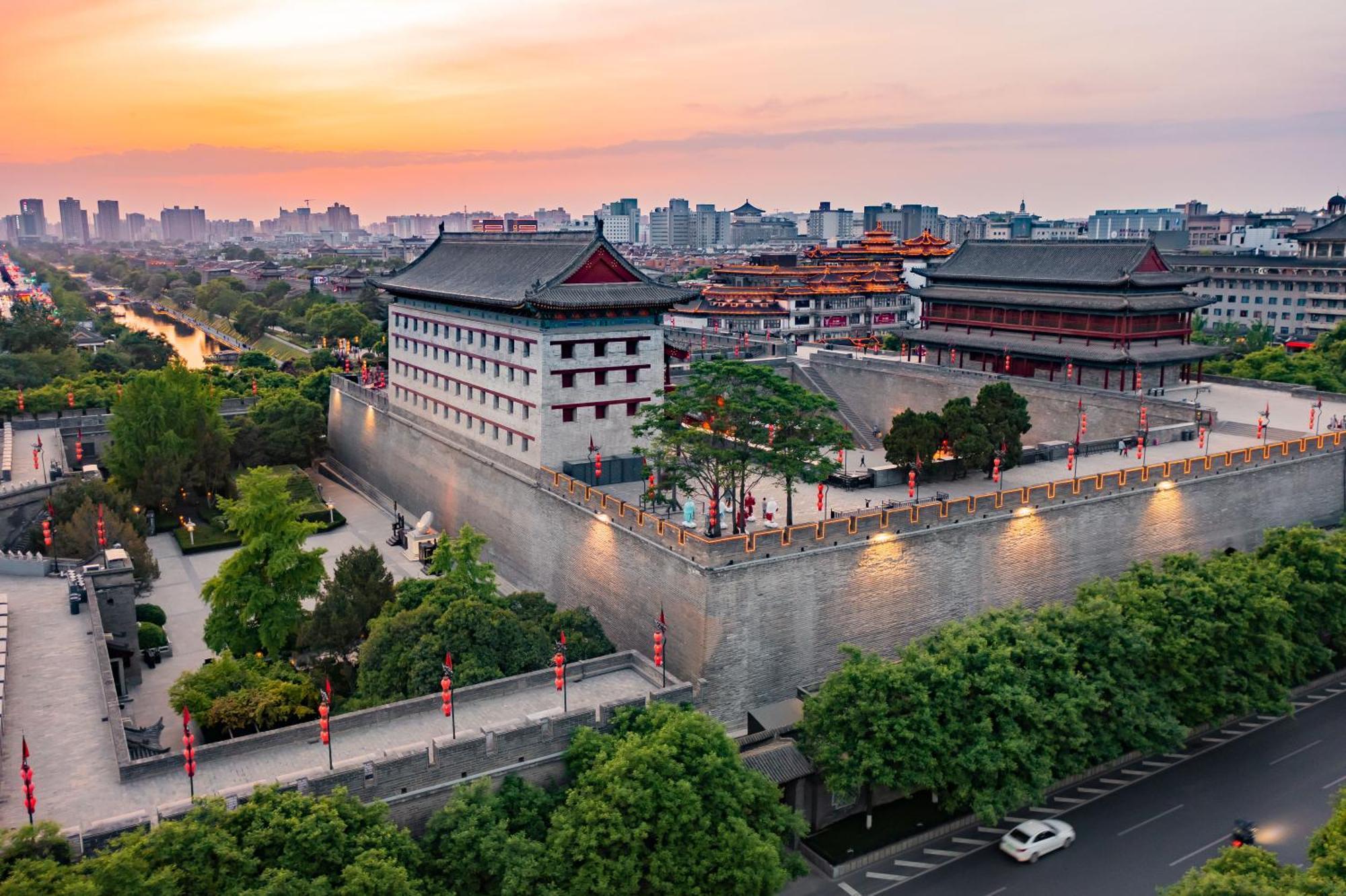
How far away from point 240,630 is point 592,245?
18.8m

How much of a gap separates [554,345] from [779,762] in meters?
19.0

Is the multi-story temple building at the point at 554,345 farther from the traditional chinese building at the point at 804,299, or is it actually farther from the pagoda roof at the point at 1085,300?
the traditional chinese building at the point at 804,299

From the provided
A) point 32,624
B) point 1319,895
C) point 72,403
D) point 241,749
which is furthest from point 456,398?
point 1319,895

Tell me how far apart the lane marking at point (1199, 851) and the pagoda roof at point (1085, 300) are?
3005 centimetres

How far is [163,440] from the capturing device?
4931 centimetres

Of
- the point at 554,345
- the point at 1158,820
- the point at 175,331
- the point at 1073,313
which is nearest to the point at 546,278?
the point at 554,345

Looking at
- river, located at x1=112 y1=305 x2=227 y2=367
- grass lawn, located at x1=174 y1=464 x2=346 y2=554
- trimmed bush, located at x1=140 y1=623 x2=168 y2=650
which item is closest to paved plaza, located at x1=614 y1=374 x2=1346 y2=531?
trimmed bush, located at x1=140 y1=623 x2=168 y2=650

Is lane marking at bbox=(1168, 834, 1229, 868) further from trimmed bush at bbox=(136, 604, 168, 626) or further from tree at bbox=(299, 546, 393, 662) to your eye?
trimmed bush at bbox=(136, 604, 168, 626)

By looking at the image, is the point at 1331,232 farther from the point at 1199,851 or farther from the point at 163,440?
the point at 163,440

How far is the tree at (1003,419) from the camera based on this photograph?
38000 mm

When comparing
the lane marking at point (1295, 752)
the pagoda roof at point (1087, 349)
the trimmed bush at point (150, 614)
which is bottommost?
the lane marking at point (1295, 752)

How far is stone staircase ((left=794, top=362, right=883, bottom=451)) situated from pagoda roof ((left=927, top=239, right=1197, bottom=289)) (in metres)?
9.07

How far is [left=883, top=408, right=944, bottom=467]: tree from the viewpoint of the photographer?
1475 inches

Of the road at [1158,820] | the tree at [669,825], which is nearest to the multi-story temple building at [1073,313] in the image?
the road at [1158,820]
